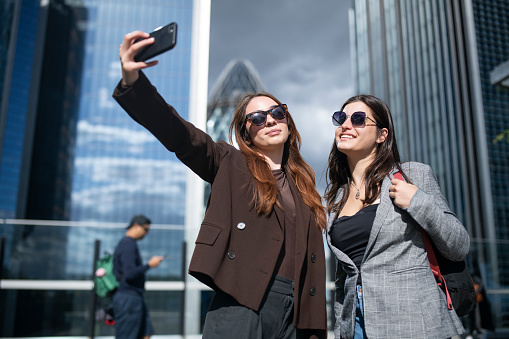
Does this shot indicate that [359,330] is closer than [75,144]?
Yes

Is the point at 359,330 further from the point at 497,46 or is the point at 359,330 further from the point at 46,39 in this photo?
the point at 46,39

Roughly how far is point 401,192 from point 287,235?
1.84ft

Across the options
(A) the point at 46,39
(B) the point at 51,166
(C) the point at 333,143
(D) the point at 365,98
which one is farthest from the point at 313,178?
(A) the point at 46,39

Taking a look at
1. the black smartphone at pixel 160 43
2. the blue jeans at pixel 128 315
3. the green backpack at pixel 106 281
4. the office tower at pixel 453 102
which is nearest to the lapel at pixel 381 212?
the black smartphone at pixel 160 43

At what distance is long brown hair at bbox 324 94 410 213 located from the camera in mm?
2318

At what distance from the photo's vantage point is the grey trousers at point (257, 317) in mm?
1901

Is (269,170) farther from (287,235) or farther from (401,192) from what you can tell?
(401,192)

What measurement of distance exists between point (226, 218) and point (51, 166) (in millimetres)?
79778

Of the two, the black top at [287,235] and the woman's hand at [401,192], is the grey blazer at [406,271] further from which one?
the black top at [287,235]

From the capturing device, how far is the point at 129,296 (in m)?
5.45

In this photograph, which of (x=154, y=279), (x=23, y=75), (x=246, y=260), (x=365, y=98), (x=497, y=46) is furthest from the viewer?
(x=23, y=75)

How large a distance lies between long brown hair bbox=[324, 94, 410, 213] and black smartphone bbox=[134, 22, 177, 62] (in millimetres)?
1253

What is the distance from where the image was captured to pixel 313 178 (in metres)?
2.63

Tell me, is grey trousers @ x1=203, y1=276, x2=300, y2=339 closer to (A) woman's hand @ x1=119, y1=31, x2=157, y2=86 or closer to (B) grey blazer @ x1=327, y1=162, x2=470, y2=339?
(B) grey blazer @ x1=327, y1=162, x2=470, y2=339
